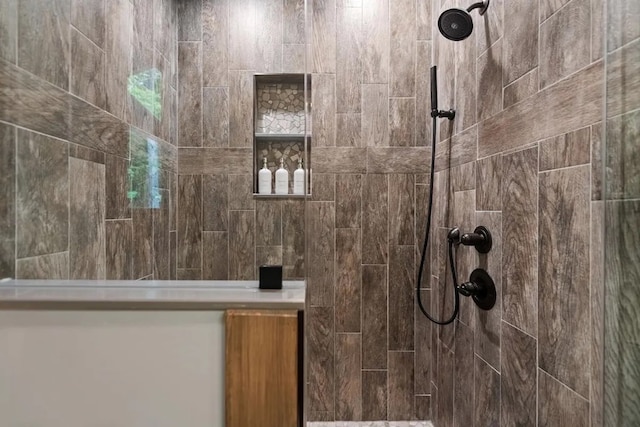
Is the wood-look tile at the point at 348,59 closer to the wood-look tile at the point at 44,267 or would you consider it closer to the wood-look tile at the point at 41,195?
the wood-look tile at the point at 41,195

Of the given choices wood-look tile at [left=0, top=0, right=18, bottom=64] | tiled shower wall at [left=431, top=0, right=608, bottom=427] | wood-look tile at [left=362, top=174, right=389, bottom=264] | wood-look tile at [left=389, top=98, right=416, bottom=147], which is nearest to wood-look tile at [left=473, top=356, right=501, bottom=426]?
tiled shower wall at [left=431, top=0, right=608, bottom=427]

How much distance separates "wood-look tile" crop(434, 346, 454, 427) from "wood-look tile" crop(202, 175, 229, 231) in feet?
4.23

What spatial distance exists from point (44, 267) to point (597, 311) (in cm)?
156

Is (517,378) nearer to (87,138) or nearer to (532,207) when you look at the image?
(532,207)

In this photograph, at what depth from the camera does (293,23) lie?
1395mm

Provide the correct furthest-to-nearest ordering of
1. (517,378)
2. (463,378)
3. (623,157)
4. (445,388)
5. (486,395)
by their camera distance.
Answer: (445,388), (463,378), (486,395), (517,378), (623,157)

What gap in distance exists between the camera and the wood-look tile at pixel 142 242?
1.27m

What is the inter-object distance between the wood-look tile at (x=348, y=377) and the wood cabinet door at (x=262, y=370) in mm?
1149

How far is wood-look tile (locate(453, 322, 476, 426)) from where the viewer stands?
1.60 meters

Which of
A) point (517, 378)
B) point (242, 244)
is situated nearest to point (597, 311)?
point (517, 378)

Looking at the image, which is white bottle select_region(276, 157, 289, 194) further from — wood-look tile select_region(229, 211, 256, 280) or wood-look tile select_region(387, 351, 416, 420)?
wood-look tile select_region(387, 351, 416, 420)

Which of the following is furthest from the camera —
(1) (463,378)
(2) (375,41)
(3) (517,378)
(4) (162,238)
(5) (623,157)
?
(2) (375,41)

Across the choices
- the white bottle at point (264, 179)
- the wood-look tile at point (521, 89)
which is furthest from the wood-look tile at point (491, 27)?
the white bottle at point (264, 179)

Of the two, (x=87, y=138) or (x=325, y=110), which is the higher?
(x=325, y=110)
